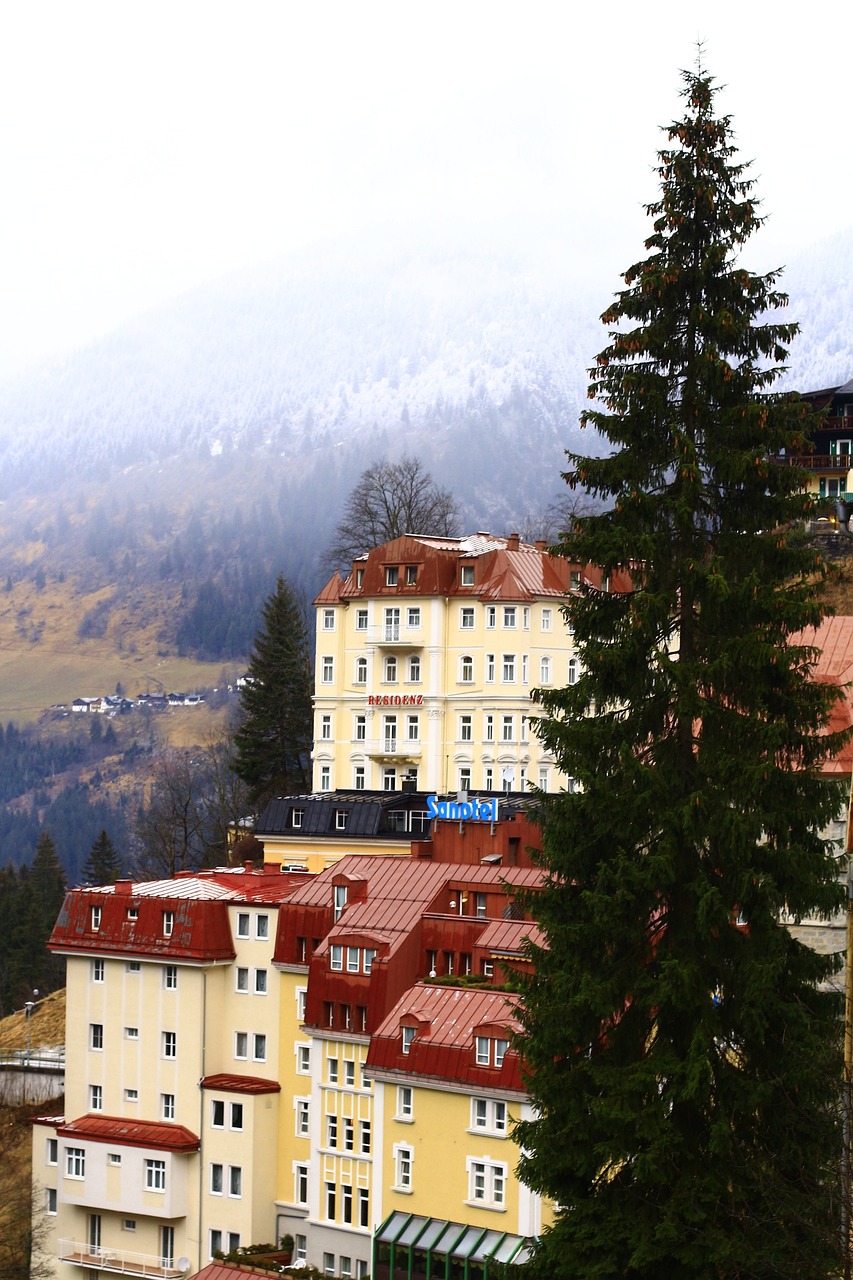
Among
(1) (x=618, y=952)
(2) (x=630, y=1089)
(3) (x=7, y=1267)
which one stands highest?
(1) (x=618, y=952)

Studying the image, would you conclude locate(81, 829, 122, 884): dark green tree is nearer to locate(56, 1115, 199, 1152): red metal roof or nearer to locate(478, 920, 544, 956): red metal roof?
locate(56, 1115, 199, 1152): red metal roof

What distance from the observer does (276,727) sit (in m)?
114

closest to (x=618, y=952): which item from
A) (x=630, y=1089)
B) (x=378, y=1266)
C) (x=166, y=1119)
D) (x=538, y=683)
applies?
(x=630, y=1089)

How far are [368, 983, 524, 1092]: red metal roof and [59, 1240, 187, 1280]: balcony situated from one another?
14.3 meters

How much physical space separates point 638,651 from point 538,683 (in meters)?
67.6

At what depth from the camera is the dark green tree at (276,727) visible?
370 feet

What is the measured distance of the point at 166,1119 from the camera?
74.2 metres

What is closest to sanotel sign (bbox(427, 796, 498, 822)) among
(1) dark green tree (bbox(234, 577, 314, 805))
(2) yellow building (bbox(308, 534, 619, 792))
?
(2) yellow building (bbox(308, 534, 619, 792))

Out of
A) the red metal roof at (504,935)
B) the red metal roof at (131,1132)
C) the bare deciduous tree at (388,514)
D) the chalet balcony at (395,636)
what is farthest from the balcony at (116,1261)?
the bare deciduous tree at (388,514)

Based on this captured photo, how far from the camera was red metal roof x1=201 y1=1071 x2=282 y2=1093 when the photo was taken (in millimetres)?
71500

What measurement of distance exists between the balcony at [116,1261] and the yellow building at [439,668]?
1279 inches

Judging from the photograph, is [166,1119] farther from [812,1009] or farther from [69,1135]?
[812,1009]

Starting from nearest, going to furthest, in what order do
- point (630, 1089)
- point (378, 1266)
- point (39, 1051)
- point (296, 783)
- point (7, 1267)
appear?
1. point (630, 1089)
2. point (378, 1266)
3. point (7, 1267)
4. point (39, 1051)
5. point (296, 783)

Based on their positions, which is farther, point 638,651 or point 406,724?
point 406,724
